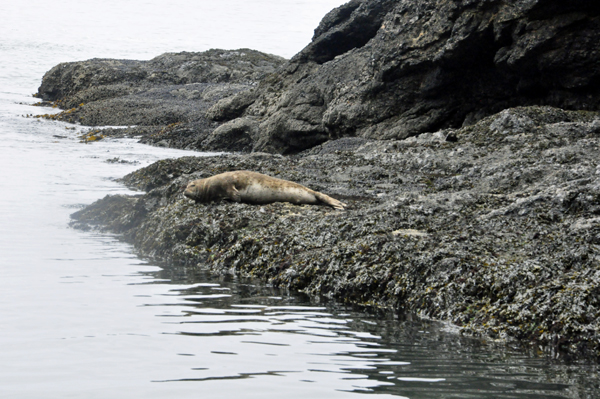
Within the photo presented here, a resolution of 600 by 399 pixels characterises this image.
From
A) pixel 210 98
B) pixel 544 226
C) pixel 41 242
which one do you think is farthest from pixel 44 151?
pixel 544 226

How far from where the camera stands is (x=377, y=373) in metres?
2.78

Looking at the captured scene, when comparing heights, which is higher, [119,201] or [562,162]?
[562,162]

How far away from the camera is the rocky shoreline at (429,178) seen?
13.7ft

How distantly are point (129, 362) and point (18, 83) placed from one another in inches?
2124

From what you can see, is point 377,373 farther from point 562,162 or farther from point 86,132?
point 86,132

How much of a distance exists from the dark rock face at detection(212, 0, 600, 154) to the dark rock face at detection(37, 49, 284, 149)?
4520 mm

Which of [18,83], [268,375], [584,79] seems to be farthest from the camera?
[18,83]

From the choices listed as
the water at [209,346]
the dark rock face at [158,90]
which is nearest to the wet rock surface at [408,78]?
the dark rock face at [158,90]

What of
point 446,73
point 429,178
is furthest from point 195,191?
point 446,73

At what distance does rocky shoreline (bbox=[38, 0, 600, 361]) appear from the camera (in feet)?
13.7

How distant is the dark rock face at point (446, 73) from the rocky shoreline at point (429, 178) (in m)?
0.03

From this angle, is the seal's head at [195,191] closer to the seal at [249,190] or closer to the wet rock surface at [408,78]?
the seal at [249,190]

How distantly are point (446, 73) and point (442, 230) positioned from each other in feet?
31.0

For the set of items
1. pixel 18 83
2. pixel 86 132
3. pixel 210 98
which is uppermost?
pixel 18 83
